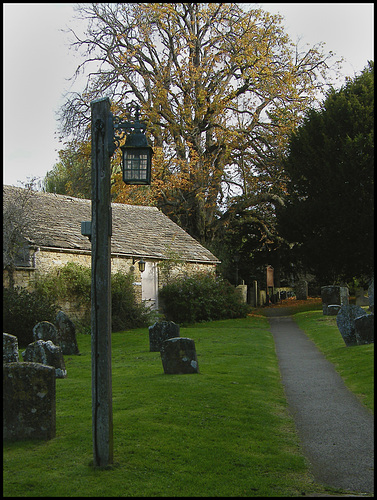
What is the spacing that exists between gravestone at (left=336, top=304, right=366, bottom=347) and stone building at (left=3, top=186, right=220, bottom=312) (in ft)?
Answer: 40.3

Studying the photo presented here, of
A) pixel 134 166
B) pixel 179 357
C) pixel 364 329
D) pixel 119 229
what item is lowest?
pixel 179 357

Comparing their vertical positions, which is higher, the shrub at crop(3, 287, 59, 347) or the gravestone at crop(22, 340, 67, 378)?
the shrub at crop(3, 287, 59, 347)

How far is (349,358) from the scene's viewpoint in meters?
13.4

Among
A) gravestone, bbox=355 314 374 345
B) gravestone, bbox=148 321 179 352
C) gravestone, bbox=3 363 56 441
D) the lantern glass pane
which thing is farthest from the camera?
gravestone, bbox=148 321 179 352

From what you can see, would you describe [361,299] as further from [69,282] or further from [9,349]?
[9,349]

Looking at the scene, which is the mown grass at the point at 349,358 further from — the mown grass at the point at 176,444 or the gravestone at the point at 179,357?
the gravestone at the point at 179,357

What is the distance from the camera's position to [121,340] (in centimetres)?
2012

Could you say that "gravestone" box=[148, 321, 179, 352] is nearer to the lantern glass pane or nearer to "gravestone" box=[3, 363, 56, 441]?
"gravestone" box=[3, 363, 56, 441]

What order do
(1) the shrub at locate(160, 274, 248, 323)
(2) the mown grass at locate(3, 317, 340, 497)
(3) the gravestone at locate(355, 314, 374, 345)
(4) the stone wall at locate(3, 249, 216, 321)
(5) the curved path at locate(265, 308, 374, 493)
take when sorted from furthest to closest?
(1) the shrub at locate(160, 274, 248, 323), (4) the stone wall at locate(3, 249, 216, 321), (3) the gravestone at locate(355, 314, 374, 345), (5) the curved path at locate(265, 308, 374, 493), (2) the mown grass at locate(3, 317, 340, 497)

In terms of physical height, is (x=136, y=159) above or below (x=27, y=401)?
above

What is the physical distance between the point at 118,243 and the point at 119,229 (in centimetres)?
211

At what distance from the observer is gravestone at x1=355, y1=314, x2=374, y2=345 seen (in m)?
14.7

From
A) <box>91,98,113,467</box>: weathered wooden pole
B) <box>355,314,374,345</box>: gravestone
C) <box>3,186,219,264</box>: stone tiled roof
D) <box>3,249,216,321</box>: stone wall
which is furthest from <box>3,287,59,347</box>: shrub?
<box>91,98,113,467</box>: weathered wooden pole

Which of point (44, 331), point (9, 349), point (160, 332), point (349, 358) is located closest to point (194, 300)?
point (160, 332)
